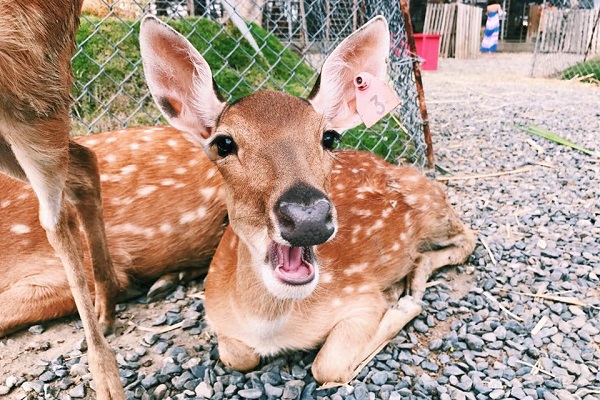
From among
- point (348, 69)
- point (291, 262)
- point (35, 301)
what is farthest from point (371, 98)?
point (35, 301)

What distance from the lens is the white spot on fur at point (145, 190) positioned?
2.50 metres

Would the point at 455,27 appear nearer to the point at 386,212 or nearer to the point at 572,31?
the point at 572,31

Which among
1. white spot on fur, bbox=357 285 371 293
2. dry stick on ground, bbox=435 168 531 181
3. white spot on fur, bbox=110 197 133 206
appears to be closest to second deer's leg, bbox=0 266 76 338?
white spot on fur, bbox=110 197 133 206

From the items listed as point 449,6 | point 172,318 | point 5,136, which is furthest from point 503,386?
point 449,6

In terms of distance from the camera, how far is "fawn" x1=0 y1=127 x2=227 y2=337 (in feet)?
7.26

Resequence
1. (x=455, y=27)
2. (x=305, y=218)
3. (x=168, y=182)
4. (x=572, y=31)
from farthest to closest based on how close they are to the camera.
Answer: (x=455, y=27)
(x=572, y=31)
(x=168, y=182)
(x=305, y=218)

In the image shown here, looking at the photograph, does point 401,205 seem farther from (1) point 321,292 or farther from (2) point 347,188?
(1) point 321,292

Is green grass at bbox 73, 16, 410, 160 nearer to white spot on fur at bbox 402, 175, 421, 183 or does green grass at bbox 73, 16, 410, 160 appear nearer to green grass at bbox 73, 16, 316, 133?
green grass at bbox 73, 16, 316, 133

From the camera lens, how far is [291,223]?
1.41m

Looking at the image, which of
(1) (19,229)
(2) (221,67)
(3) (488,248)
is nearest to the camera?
(1) (19,229)

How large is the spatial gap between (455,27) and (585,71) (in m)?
5.03

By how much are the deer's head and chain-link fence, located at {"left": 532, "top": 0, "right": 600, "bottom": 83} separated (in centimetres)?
893

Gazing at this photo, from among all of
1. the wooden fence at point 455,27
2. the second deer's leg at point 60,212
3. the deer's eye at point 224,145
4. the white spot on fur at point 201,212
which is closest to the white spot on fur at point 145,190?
the white spot on fur at point 201,212

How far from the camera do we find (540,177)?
384 cm
